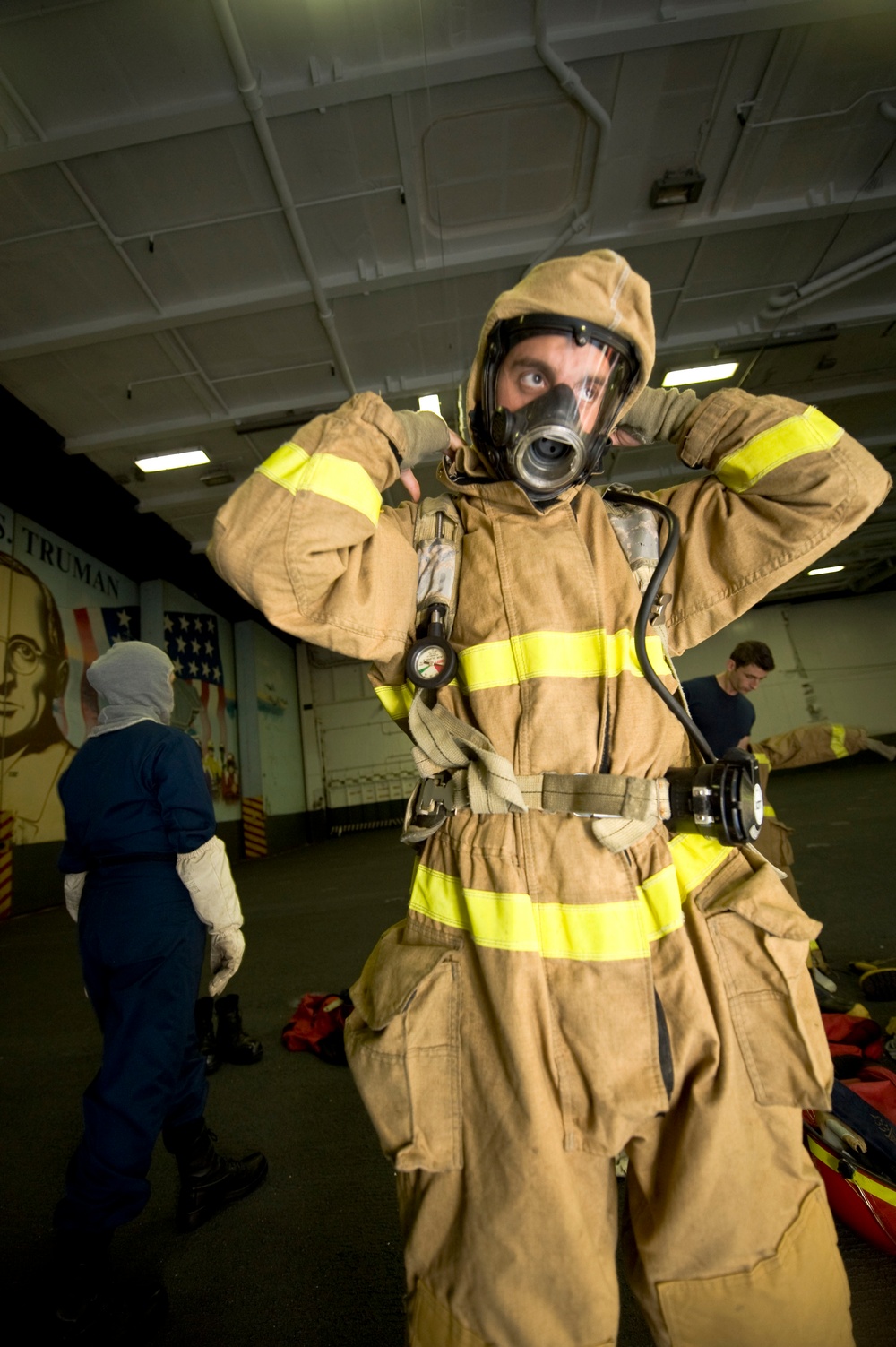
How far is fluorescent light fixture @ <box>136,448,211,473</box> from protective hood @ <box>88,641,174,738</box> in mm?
6970

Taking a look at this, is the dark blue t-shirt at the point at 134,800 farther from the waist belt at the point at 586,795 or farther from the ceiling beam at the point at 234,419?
the ceiling beam at the point at 234,419

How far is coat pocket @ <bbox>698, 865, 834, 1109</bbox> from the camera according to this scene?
3.07ft

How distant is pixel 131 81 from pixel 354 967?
6207 millimetres

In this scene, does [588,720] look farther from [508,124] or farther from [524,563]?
[508,124]

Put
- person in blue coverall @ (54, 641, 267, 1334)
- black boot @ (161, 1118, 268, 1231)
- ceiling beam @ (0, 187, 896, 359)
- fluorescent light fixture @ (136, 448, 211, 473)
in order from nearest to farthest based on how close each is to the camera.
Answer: person in blue coverall @ (54, 641, 267, 1334)
black boot @ (161, 1118, 268, 1231)
ceiling beam @ (0, 187, 896, 359)
fluorescent light fixture @ (136, 448, 211, 473)

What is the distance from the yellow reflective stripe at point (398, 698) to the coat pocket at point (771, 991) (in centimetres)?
66

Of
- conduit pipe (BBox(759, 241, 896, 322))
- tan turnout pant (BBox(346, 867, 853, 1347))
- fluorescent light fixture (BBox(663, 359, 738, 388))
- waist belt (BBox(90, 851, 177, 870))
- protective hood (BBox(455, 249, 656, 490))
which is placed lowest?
tan turnout pant (BBox(346, 867, 853, 1347))

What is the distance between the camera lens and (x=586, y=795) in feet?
3.38

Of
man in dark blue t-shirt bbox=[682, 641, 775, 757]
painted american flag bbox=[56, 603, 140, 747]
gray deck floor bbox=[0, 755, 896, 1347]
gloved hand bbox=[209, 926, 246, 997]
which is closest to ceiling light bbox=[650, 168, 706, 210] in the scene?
man in dark blue t-shirt bbox=[682, 641, 775, 757]

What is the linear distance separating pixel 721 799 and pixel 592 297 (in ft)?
3.02

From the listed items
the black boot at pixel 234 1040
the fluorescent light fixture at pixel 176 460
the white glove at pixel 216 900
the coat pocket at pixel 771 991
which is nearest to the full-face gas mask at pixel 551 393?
the coat pocket at pixel 771 991

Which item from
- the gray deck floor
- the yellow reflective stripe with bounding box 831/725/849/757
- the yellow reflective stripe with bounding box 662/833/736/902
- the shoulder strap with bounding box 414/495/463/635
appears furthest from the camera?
A: the yellow reflective stripe with bounding box 831/725/849/757

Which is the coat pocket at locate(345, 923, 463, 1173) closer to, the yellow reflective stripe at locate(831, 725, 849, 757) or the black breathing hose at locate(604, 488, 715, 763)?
the black breathing hose at locate(604, 488, 715, 763)

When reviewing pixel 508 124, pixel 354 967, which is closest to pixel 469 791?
pixel 354 967
